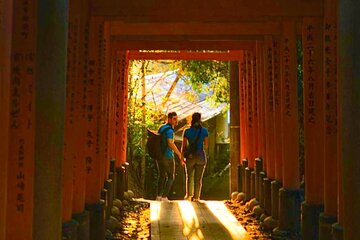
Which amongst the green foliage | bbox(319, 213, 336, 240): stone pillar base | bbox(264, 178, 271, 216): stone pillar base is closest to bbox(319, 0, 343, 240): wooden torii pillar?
bbox(319, 213, 336, 240): stone pillar base

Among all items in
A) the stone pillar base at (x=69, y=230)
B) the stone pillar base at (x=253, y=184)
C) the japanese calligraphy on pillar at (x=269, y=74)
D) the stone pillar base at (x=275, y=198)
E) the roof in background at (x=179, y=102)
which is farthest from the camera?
the roof in background at (x=179, y=102)

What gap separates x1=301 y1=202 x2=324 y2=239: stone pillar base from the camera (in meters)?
6.59

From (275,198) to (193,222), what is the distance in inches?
52.2

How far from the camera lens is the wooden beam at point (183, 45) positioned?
1004 cm

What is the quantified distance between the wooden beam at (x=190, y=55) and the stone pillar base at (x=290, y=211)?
14.2 ft

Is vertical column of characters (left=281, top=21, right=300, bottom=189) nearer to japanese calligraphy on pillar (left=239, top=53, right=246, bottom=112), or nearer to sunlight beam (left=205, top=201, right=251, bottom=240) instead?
sunlight beam (left=205, top=201, right=251, bottom=240)

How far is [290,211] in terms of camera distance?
768cm

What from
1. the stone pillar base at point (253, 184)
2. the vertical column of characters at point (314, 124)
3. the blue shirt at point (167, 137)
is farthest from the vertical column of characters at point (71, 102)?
the blue shirt at point (167, 137)

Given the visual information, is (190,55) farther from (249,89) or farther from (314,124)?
(314,124)

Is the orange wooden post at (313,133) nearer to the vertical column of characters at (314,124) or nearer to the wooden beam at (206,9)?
the vertical column of characters at (314,124)

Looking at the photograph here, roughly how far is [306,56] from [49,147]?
374 cm

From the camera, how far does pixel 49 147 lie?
4.30 m

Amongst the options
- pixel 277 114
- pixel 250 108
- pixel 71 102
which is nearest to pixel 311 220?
pixel 277 114

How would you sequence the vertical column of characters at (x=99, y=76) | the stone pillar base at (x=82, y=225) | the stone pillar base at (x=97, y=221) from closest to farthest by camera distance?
1. the stone pillar base at (x=82, y=225)
2. the stone pillar base at (x=97, y=221)
3. the vertical column of characters at (x=99, y=76)
